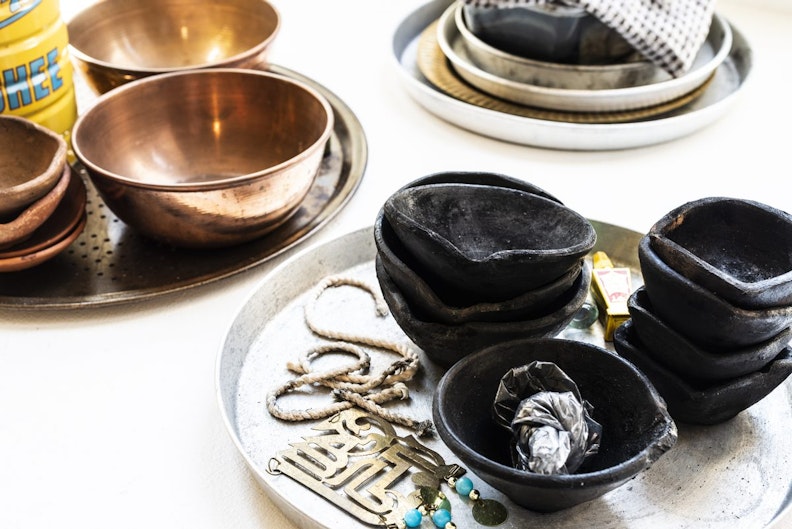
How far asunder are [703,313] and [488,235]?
0.18 m

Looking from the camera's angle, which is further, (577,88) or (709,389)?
(577,88)

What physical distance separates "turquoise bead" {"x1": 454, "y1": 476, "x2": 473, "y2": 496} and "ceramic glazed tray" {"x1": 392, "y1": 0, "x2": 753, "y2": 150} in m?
0.48

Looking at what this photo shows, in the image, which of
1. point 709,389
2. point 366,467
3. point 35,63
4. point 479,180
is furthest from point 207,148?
point 709,389

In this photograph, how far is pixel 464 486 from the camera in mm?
554

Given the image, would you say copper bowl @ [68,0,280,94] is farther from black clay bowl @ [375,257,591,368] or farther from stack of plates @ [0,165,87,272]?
black clay bowl @ [375,257,591,368]

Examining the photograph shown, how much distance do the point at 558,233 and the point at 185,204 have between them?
306mm

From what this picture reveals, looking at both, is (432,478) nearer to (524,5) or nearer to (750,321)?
(750,321)

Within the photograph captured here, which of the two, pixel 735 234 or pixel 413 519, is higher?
pixel 735 234

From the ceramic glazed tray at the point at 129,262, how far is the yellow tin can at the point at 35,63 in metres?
0.09

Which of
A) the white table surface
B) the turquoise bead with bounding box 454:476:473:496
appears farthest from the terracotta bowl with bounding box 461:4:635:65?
the turquoise bead with bounding box 454:476:473:496

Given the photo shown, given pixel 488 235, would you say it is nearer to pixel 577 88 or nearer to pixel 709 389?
pixel 709 389

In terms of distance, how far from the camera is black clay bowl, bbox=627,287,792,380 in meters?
0.56

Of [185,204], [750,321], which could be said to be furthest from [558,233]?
[185,204]

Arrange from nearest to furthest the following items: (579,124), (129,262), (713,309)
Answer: (713,309), (129,262), (579,124)
